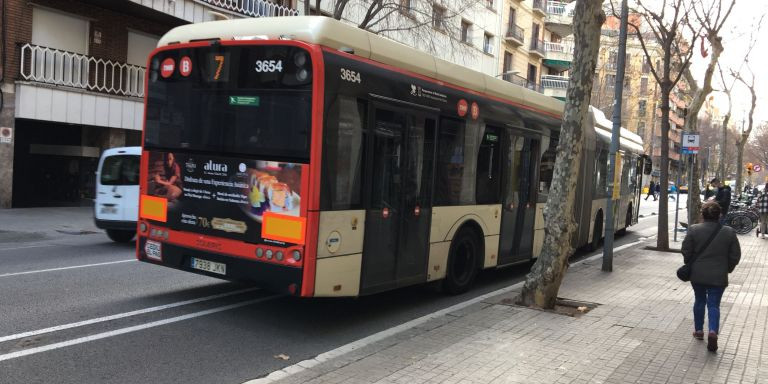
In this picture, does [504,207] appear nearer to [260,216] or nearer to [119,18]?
[260,216]

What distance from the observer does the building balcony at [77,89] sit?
1686 centimetres

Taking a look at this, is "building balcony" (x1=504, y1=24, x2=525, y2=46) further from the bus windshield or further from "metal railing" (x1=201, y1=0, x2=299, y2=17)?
the bus windshield

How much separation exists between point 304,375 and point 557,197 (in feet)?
13.8

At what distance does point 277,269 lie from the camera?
587 cm

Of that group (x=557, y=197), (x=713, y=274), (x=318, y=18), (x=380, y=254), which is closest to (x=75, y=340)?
(x=380, y=254)

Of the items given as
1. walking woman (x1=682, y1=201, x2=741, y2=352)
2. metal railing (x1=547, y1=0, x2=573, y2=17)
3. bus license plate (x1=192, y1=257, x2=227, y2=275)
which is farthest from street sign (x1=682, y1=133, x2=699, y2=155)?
metal railing (x1=547, y1=0, x2=573, y2=17)

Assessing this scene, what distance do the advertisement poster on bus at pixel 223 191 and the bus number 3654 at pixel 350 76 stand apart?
101 cm

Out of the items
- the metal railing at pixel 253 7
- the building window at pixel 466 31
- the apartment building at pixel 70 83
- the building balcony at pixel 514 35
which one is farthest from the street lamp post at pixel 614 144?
the building balcony at pixel 514 35

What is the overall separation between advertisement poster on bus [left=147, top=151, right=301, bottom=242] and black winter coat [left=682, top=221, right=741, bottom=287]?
4050 mm

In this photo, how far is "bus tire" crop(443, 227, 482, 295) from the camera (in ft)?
27.0

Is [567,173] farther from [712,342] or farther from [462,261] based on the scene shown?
[712,342]

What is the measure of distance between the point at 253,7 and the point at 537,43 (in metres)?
28.6

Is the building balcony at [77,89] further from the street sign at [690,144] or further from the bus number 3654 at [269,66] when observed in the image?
the street sign at [690,144]

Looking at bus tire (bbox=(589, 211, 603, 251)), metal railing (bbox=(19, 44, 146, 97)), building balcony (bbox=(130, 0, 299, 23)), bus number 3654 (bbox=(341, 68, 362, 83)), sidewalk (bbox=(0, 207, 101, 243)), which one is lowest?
sidewalk (bbox=(0, 207, 101, 243))
